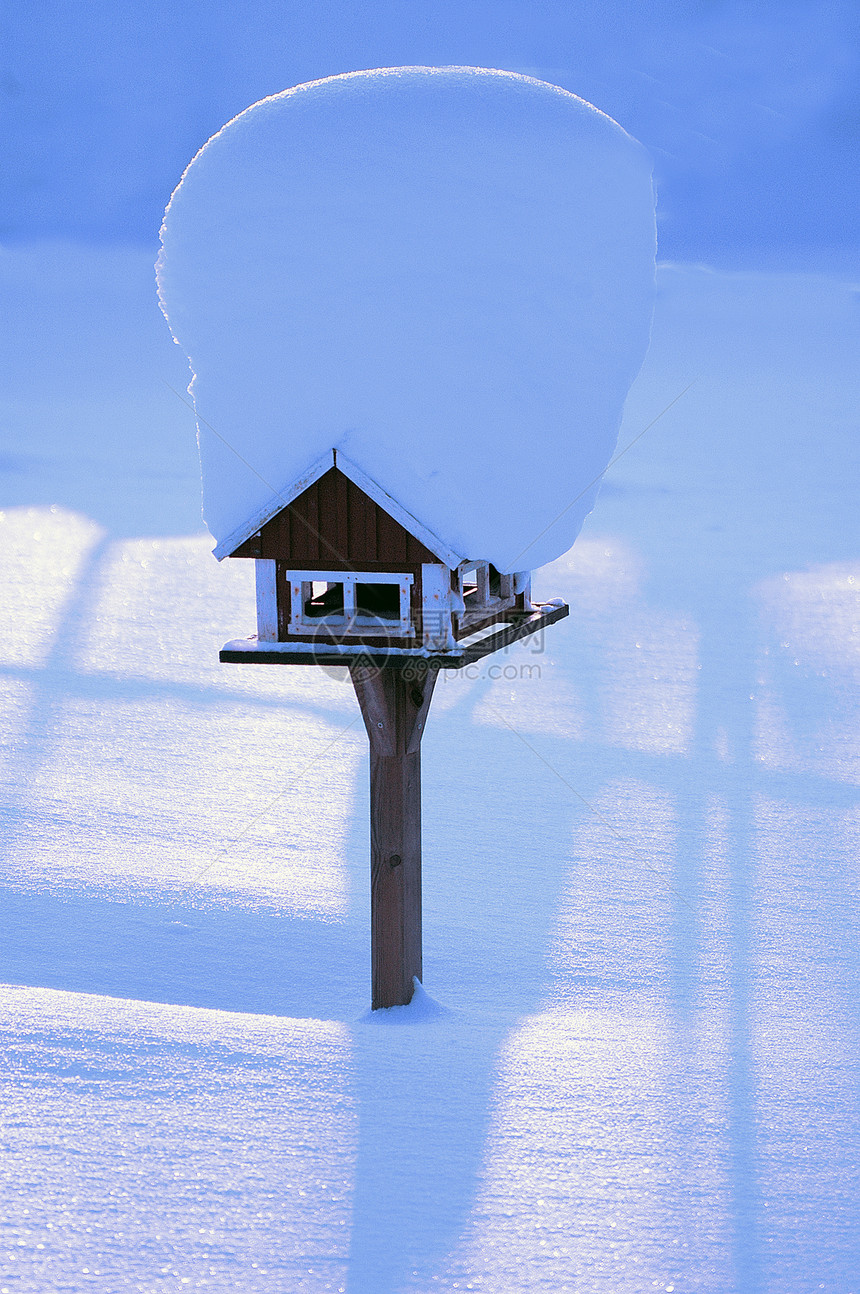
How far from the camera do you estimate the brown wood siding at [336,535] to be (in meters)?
4.62

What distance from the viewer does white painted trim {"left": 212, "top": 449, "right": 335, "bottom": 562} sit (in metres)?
4.57

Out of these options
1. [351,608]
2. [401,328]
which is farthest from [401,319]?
[351,608]

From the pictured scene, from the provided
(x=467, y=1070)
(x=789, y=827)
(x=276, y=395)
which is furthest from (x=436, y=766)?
(x=276, y=395)

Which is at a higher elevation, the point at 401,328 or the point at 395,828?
the point at 401,328

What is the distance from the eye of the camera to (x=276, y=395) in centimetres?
451

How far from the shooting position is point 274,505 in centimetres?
462

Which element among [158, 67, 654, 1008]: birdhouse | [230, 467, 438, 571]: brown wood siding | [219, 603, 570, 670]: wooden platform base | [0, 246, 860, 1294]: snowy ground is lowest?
[0, 246, 860, 1294]: snowy ground

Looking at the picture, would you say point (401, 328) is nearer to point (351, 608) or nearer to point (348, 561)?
point (348, 561)

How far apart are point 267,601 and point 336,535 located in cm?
37

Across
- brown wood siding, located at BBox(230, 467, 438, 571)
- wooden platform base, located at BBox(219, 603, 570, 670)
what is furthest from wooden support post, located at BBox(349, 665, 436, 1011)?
brown wood siding, located at BBox(230, 467, 438, 571)

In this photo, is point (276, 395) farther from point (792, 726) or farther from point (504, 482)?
point (792, 726)

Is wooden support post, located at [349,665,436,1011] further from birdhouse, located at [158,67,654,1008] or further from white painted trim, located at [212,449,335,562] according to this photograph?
white painted trim, located at [212,449,335,562]

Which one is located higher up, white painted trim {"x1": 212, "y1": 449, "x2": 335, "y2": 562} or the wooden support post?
white painted trim {"x1": 212, "y1": 449, "x2": 335, "y2": 562}

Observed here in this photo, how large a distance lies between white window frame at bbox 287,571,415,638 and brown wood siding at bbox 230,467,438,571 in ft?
0.10
